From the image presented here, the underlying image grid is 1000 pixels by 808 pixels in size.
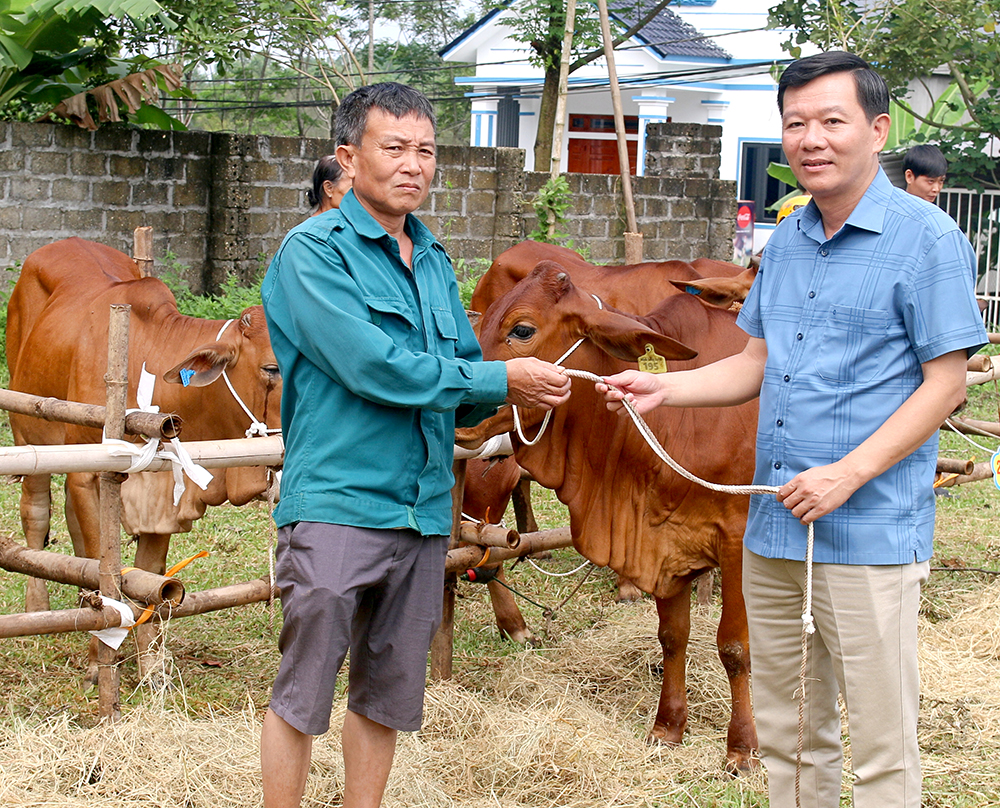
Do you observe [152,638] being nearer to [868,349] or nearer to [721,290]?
[721,290]

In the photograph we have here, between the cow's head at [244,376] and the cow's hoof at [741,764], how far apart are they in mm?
1998

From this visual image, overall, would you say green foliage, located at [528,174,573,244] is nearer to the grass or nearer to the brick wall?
the brick wall

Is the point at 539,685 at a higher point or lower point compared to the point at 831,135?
lower

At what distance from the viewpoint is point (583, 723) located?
3986 mm

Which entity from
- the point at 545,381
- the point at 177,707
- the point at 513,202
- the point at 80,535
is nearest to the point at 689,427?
the point at 545,381

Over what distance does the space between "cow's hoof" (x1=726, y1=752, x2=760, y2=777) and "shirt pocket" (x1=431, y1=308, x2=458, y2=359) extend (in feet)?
6.24

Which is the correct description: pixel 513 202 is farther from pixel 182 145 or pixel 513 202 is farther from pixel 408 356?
pixel 408 356

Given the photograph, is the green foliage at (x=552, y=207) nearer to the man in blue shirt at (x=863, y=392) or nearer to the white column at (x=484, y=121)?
the man in blue shirt at (x=863, y=392)

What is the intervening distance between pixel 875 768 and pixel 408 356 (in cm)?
141

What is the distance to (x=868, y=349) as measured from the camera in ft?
8.05

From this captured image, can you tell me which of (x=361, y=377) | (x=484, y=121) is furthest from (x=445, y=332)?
(x=484, y=121)

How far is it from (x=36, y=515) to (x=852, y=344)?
399 centimetres

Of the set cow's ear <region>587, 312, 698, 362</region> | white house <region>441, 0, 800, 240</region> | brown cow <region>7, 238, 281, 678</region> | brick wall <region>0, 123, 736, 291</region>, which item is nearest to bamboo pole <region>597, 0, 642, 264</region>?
brick wall <region>0, 123, 736, 291</region>

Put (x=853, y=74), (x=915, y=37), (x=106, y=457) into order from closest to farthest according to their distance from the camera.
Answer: (x=853, y=74), (x=106, y=457), (x=915, y=37)
